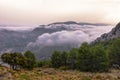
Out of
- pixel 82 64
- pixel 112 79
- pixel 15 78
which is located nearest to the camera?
pixel 15 78

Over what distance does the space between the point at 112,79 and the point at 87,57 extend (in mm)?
49657

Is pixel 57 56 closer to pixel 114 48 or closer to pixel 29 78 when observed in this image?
pixel 114 48

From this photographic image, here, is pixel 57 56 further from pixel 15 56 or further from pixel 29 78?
pixel 29 78

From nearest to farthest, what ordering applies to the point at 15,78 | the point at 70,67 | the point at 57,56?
the point at 15,78 < the point at 70,67 < the point at 57,56

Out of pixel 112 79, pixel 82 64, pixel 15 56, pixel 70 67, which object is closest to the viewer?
pixel 112 79

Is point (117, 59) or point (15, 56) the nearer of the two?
point (15, 56)

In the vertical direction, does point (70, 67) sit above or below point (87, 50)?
below

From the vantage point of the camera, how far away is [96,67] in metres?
145

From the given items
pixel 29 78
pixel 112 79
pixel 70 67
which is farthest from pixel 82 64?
pixel 29 78

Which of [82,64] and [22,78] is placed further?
[82,64]

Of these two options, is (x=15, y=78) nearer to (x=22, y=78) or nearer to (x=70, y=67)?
(x=22, y=78)

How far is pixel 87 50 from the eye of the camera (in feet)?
493

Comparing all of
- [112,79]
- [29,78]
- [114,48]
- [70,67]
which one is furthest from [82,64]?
[29,78]

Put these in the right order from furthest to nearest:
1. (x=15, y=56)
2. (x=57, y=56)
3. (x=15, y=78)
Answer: (x=57, y=56)
(x=15, y=56)
(x=15, y=78)
